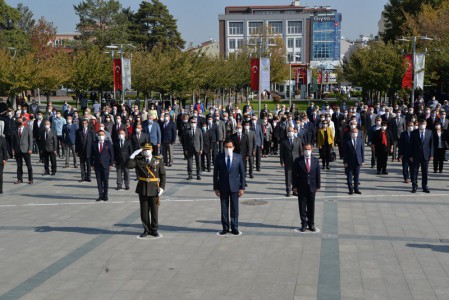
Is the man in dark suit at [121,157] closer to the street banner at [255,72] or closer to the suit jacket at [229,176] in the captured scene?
the suit jacket at [229,176]

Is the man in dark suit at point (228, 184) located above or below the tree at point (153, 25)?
below

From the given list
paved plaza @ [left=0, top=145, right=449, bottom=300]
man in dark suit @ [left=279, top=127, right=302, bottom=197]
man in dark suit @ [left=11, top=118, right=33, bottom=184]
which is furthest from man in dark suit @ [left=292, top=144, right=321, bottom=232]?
man in dark suit @ [left=11, top=118, right=33, bottom=184]

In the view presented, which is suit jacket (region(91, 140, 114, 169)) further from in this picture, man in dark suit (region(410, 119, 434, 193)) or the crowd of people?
man in dark suit (region(410, 119, 434, 193))

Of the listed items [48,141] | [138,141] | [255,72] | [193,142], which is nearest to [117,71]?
[255,72]

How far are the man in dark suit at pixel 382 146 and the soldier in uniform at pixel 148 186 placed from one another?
32.1 ft

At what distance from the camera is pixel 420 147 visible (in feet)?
51.0

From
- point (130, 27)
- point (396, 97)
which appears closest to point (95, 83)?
point (396, 97)

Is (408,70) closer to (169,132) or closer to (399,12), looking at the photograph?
(169,132)

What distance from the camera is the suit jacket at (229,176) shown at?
36.3 ft

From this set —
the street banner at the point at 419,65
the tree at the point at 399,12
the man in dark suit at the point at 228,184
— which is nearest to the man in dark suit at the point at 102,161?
the man in dark suit at the point at 228,184

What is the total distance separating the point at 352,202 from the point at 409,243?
3926 millimetres

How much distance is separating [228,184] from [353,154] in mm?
5096

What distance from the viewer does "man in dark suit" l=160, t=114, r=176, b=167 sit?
20.6 m

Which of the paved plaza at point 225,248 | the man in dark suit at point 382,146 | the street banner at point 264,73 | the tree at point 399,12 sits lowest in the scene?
the paved plaza at point 225,248
